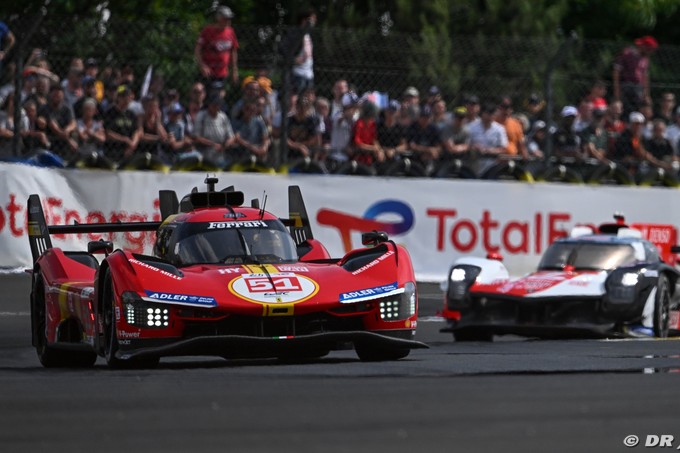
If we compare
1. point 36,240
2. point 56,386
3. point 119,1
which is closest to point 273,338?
point 56,386

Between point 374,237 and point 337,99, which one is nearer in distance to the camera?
point 374,237

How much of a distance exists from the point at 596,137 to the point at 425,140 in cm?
259

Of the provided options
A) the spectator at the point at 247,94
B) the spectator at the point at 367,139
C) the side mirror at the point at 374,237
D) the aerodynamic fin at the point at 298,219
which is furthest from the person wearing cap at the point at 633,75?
the side mirror at the point at 374,237

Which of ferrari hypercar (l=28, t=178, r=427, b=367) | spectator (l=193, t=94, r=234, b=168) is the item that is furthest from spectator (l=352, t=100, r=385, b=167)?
ferrari hypercar (l=28, t=178, r=427, b=367)

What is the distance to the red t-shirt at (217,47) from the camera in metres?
17.3

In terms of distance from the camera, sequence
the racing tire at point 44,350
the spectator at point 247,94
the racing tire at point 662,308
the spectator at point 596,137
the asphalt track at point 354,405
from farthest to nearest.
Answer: the spectator at point 596,137
the spectator at point 247,94
the racing tire at point 662,308
the racing tire at point 44,350
the asphalt track at point 354,405

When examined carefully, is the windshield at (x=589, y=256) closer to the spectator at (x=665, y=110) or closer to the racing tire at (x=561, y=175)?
the racing tire at (x=561, y=175)

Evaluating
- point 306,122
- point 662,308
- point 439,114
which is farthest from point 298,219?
point 439,114

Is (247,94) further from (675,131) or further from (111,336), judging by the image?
(111,336)

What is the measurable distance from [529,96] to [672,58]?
1.82 m

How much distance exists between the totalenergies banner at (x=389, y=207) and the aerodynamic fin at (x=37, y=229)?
4.09 m

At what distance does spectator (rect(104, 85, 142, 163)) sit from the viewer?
55.3 feet

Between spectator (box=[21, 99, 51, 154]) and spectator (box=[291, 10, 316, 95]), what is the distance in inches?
106

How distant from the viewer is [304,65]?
1758 cm
